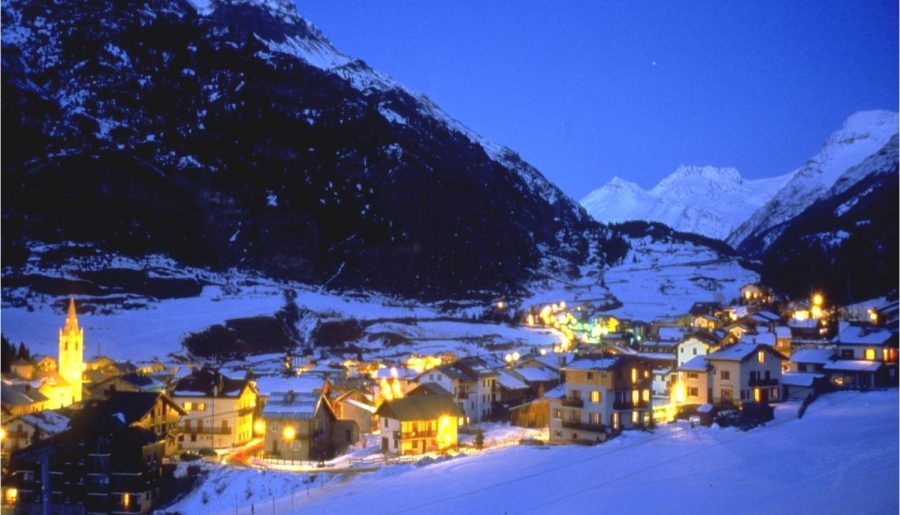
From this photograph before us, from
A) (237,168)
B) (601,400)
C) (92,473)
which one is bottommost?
(92,473)

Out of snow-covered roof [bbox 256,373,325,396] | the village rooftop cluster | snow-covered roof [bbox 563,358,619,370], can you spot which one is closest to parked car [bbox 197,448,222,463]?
the village rooftop cluster

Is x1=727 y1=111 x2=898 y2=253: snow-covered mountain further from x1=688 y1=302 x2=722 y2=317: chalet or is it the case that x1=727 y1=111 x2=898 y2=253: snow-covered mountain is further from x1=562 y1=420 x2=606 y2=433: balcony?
x1=562 y1=420 x2=606 y2=433: balcony

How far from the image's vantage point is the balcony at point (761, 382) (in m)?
18.6

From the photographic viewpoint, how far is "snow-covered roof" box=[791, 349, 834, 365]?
67.5ft

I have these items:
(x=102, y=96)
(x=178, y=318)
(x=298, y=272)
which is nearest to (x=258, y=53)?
(x=102, y=96)

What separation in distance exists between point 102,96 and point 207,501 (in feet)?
210

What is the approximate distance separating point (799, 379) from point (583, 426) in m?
6.29

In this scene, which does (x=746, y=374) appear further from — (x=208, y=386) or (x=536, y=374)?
(x=208, y=386)

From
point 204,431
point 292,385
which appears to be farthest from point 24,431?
point 292,385

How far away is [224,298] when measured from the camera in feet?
155

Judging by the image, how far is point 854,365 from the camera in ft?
64.7

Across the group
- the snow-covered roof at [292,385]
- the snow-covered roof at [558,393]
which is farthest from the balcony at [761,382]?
the snow-covered roof at [292,385]

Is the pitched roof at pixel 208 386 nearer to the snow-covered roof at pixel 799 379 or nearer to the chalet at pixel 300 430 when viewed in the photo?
the chalet at pixel 300 430

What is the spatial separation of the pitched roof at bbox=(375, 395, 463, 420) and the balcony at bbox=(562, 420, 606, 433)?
2718 millimetres
